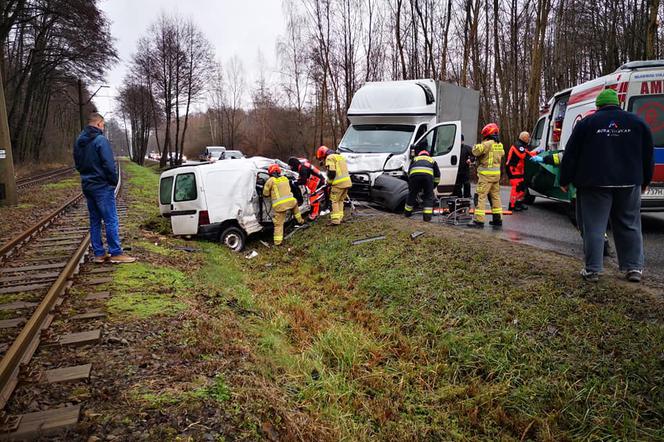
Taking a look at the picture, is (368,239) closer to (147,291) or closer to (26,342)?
(147,291)

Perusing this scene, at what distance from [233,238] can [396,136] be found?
4731mm

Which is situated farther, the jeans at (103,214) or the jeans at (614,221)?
the jeans at (103,214)

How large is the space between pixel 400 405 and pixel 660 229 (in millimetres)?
6563

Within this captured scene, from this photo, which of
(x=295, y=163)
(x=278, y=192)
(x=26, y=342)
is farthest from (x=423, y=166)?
(x=26, y=342)

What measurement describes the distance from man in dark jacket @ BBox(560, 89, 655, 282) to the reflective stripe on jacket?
5561mm

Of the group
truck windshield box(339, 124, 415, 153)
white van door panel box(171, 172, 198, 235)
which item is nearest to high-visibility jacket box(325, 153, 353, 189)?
truck windshield box(339, 124, 415, 153)

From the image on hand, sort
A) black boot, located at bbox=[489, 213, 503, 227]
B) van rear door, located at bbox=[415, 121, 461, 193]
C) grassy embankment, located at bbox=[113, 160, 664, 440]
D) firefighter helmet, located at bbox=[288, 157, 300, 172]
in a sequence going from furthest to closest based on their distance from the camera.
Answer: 1. van rear door, located at bbox=[415, 121, 461, 193]
2. firefighter helmet, located at bbox=[288, 157, 300, 172]
3. black boot, located at bbox=[489, 213, 503, 227]
4. grassy embankment, located at bbox=[113, 160, 664, 440]

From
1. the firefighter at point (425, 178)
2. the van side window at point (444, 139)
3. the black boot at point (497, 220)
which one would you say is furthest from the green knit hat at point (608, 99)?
the van side window at point (444, 139)

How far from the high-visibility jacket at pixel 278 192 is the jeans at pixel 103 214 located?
129 inches

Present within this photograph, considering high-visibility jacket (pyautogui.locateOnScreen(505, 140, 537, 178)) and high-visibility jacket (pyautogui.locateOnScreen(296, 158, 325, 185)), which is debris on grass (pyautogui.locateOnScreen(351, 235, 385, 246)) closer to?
high-visibility jacket (pyautogui.locateOnScreen(296, 158, 325, 185))

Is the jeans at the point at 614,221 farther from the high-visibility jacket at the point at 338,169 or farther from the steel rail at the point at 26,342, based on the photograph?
the steel rail at the point at 26,342

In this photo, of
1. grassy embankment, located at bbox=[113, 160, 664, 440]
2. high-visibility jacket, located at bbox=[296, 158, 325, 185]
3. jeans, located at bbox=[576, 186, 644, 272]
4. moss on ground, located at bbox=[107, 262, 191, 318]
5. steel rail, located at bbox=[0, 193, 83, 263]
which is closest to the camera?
grassy embankment, located at bbox=[113, 160, 664, 440]

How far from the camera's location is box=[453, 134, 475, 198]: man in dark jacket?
1017cm

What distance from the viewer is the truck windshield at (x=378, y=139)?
10219 millimetres
